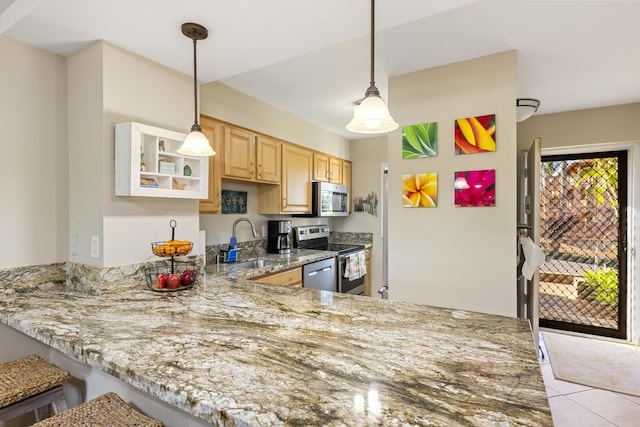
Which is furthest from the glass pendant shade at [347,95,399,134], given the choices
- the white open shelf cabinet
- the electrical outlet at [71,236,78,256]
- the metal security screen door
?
the metal security screen door

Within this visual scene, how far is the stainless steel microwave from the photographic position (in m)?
3.91

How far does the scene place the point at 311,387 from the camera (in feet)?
2.63

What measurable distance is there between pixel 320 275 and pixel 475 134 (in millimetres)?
1948

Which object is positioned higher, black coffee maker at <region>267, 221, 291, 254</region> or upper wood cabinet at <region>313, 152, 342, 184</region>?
upper wood cabinet at <region>313, 152, 342, 184</region>

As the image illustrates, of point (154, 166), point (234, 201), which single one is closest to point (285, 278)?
point (234, 201)

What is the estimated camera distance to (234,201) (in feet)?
10.8

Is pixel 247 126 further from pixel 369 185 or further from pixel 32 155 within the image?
pixel 369 185

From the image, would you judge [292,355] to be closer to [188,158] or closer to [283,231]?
[188,158]

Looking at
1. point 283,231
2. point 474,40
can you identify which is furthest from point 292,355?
point 283,231

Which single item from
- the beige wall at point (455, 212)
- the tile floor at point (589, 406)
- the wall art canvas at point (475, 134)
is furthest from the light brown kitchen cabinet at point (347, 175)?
the tile floor at point (589, 406)

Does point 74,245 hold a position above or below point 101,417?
above

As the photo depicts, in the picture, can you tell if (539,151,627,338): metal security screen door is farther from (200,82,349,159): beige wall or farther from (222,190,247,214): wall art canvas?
(222,190,247,214): wall art canvas

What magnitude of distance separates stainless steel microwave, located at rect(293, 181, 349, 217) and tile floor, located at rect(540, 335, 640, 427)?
258cm

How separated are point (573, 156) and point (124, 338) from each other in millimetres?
4471
